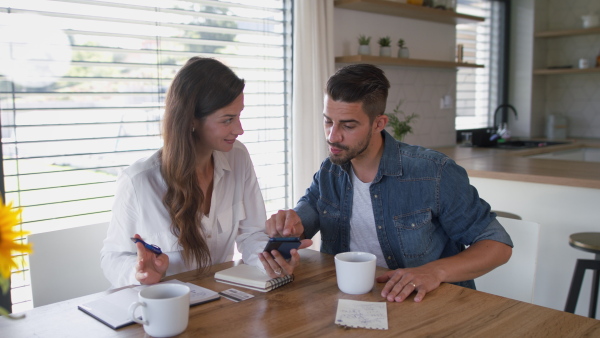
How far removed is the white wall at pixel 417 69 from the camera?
3658 mm

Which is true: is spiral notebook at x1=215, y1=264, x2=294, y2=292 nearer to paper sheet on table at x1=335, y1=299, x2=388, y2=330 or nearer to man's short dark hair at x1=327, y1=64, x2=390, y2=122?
paper sheet on table at x1=335, y1=299, x2=388, y2=330

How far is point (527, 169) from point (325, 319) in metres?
2.14

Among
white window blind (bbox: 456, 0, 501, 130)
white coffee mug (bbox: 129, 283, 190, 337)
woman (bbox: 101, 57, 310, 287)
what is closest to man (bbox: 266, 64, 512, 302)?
woman (bbox: 101, 57, 310, 287)

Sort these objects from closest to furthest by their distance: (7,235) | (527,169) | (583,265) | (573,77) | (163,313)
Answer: (7,235)
(163,313)
(583,265)
(527,169)
(573,77)

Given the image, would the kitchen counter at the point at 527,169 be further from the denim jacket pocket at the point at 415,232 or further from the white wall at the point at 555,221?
the denim jacket pocket at the point at 415,232

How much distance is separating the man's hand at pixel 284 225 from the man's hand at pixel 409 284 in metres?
0.38

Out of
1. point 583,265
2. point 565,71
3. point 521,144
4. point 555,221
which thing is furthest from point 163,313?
point 565,71

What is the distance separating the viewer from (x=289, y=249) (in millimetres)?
1502

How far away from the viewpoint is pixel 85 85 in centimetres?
249

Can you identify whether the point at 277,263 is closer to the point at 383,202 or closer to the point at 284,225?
A: the point at 284,225

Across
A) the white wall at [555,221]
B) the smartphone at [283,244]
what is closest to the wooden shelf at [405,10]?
the white wall at [555,221]

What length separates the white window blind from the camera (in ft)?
15.9

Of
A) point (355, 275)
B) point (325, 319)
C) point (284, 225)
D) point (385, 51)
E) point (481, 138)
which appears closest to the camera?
point (325, 319)

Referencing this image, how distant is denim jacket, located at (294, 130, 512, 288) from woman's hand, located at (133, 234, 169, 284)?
63 cm
